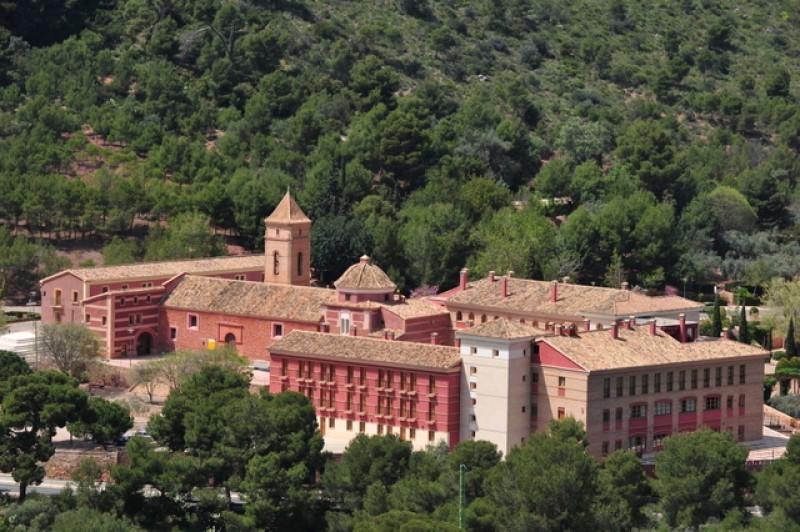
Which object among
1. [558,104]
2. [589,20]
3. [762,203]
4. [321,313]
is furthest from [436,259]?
[589,20]

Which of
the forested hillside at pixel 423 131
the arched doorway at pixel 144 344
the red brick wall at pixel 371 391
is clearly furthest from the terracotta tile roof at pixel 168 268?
the red brick wall at pixel 371 391

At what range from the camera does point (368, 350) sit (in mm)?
87188

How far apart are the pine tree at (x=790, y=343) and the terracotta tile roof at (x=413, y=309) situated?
17524 mm

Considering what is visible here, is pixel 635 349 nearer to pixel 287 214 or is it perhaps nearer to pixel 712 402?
pixel 712 402

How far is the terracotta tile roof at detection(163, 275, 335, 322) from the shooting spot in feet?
317

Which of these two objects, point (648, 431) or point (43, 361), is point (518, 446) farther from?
point (43, 361)

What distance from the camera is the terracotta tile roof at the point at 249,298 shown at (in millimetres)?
96750

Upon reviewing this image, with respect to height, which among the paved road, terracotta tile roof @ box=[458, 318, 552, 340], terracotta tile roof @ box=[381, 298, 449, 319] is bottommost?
the paved road

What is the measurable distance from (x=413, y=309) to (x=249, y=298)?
27.5ft

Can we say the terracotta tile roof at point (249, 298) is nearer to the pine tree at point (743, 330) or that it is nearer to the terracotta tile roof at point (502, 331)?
the terracotta tile roof at point (502, 331)

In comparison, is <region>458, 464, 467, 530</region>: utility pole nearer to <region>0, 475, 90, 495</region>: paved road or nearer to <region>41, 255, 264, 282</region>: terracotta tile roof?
<region>0, 475, 90, 495</region>: paved road

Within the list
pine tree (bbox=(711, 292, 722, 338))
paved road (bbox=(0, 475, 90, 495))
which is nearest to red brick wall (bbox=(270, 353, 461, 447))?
paved road (bbox=(0, 475, 90, 495))

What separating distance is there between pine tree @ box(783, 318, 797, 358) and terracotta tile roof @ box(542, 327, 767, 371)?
1505cm

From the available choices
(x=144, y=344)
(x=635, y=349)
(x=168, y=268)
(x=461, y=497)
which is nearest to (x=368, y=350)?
(x=635, y=349)
